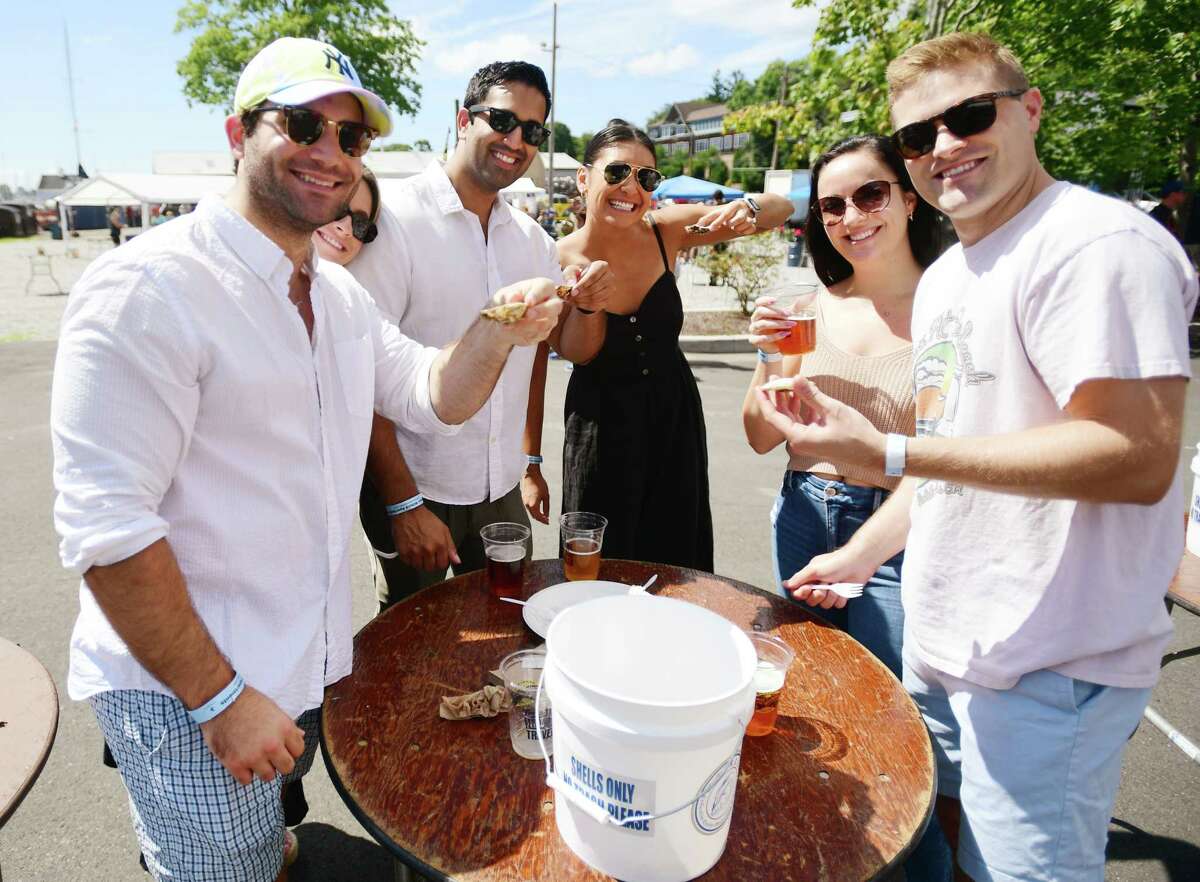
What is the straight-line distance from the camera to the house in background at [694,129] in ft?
297

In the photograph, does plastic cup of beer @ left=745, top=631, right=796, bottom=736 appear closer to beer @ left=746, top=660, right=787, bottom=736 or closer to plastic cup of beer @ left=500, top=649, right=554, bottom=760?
beer @ left=746, top=660, right=787, bottom=736

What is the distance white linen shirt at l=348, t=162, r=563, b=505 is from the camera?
2717 millimetres

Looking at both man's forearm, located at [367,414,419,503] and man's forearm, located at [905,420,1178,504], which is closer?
man's forearm, located at [905,420,1178,504]

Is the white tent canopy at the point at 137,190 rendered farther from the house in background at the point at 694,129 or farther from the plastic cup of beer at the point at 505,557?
the house in background at the point at 694,129

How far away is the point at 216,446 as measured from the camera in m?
1.59

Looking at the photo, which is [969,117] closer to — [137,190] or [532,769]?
[532,769]

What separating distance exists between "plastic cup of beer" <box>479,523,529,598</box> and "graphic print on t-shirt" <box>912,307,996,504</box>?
1152 millimetres

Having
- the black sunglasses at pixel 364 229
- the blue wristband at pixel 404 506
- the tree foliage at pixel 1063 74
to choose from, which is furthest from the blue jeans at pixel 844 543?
the tree foliage at pixel 1063 74

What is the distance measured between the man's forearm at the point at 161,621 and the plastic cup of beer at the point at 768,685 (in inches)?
45.6

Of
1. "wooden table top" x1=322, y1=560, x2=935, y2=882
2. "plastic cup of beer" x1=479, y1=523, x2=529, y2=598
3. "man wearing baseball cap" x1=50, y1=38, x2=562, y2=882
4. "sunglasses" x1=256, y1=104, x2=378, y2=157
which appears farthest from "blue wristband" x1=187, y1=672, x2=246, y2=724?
"sunglasses" x1=256, y1=104, x2=378, y2=157

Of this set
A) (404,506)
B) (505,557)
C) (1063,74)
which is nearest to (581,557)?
(505,557)

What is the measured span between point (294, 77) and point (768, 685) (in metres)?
1.78

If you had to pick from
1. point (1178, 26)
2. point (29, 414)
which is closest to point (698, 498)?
point (29, 414)

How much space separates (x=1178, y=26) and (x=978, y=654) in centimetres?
1386
